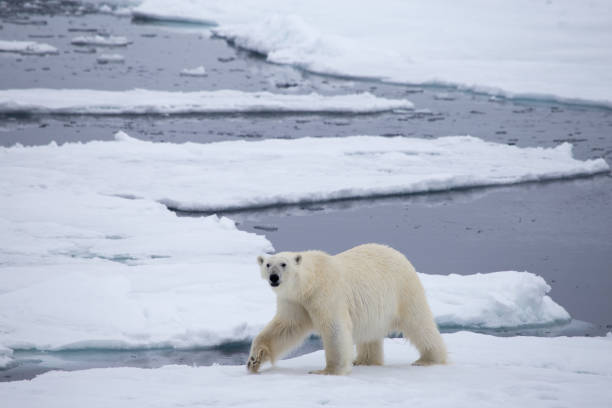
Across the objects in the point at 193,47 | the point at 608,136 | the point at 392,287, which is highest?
the point at 193,47

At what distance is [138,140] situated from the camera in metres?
10.2

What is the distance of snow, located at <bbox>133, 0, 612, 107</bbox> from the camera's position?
1539cm

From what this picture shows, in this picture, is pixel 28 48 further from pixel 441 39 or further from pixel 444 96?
pixel 441 39

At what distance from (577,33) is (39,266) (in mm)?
18112

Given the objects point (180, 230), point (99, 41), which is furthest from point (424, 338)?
point (99, 41)

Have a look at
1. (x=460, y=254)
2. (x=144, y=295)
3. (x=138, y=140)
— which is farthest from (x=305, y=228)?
(x=138, y=140)

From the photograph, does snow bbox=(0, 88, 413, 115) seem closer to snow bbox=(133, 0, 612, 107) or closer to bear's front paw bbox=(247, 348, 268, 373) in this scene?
snow bbox=(133, 0, 612, 107)

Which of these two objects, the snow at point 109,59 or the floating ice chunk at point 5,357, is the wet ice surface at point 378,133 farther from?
the snow at point 109,59

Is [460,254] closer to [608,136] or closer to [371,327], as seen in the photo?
[371,327]

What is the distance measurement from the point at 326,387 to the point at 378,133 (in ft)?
28.4

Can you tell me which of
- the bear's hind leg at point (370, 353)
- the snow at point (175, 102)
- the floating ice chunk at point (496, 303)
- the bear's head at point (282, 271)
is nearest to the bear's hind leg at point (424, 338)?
the bear's hind leg at point (370, 353)

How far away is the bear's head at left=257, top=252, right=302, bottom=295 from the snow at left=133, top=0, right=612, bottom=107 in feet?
36.6

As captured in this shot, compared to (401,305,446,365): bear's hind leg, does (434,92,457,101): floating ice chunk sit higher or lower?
higher

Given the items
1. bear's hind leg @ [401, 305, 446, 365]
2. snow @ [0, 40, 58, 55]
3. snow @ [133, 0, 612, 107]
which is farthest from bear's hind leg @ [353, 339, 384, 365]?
snow @ [0, 40, 58, 55]
